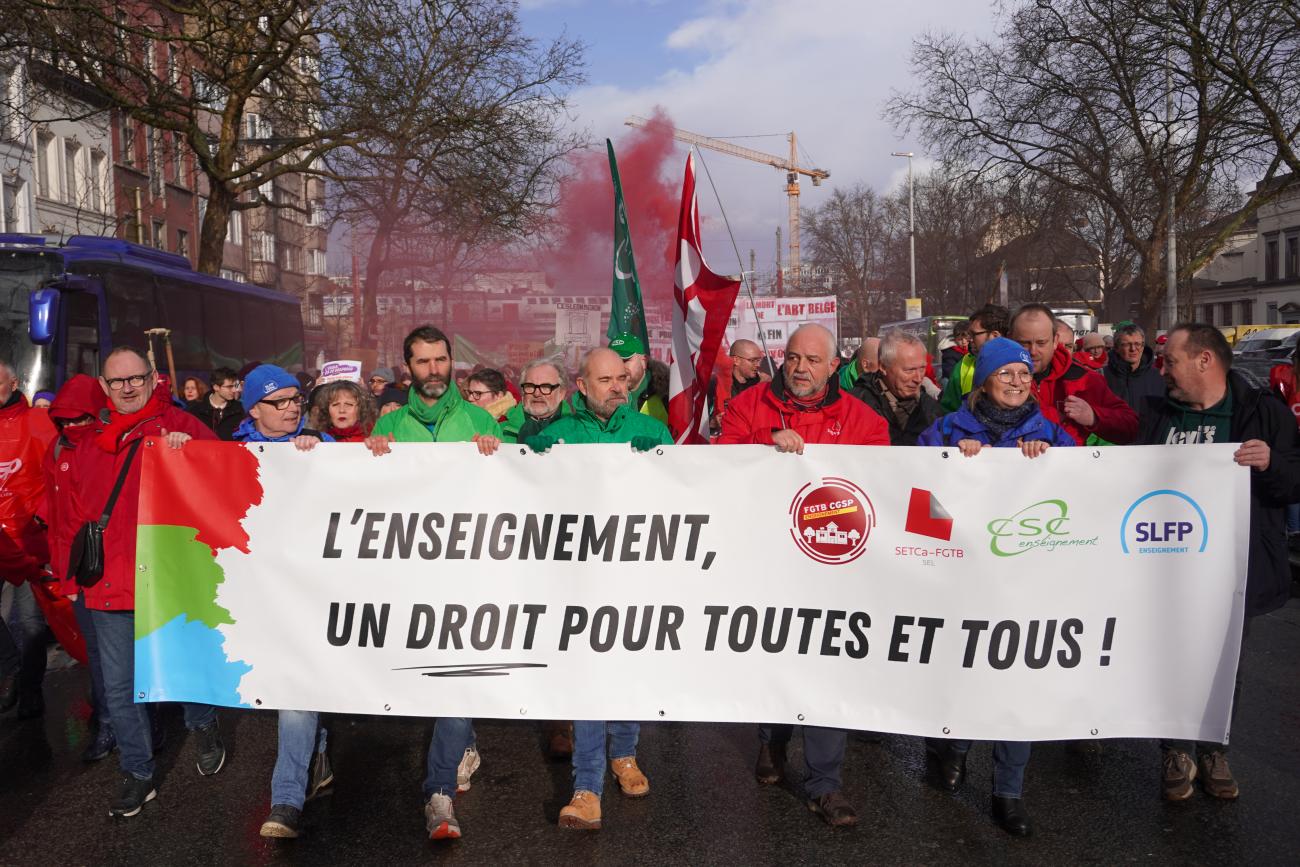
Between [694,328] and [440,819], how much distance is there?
285cm

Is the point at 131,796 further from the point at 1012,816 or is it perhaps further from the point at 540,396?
the point at 1012,816

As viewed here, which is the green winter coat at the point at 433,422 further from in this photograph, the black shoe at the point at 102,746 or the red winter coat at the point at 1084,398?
the red winter coat at the point at 1084,398

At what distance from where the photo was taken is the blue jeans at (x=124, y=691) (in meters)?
4.78

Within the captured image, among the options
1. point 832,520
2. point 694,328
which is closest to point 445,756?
point 832,520

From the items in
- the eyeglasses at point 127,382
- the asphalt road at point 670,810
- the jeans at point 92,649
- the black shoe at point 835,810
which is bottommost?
the asphalt road at point 670,810

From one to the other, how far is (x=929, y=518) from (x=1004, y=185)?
84.1ft

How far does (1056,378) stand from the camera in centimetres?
574

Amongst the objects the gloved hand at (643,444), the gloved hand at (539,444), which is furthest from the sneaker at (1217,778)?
the gloved hand at (539,444)

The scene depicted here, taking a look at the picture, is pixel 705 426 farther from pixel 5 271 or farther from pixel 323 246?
pixel 323 246

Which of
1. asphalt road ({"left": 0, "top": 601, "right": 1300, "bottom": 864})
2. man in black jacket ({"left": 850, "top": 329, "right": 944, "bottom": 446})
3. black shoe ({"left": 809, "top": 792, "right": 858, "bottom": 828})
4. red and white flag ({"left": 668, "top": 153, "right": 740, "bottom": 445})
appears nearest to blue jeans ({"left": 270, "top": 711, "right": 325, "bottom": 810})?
asphalt road ({"left": 0, "top": 601, "right": 1300, "bottom": 864})

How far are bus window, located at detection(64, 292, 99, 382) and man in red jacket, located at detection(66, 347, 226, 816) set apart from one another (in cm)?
913

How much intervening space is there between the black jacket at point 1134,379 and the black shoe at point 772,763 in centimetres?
369

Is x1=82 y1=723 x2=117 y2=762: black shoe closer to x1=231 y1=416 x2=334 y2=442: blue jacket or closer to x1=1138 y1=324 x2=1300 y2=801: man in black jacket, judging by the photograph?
x1=231 y1=416 x2=334 y2=442: blue jacket

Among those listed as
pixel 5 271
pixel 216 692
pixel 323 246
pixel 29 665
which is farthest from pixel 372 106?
pixel 323 246
